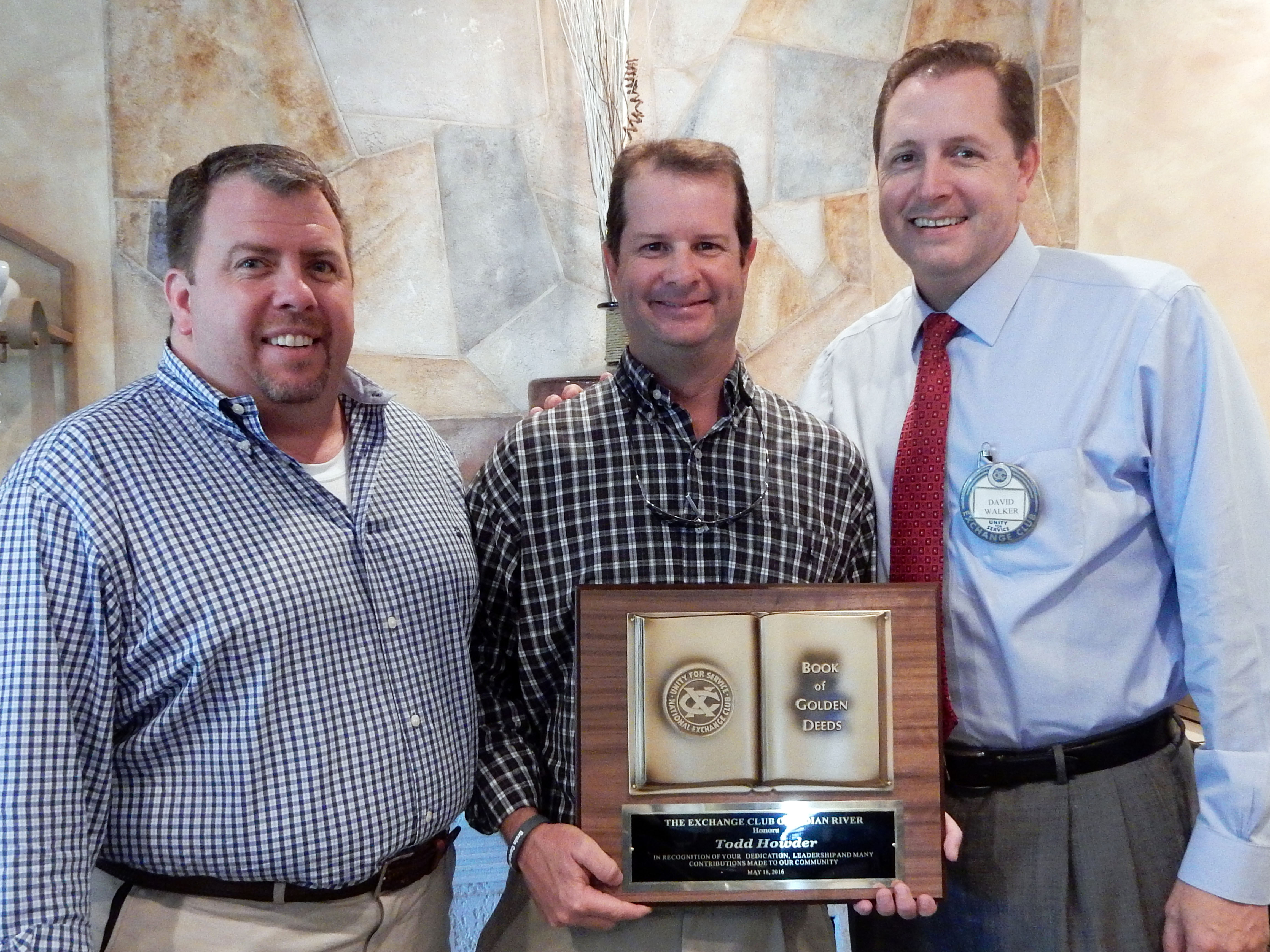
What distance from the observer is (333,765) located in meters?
1.25

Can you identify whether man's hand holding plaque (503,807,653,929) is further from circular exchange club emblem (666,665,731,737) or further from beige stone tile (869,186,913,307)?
beige stone tile (869,186,913,307)

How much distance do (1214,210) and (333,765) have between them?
8.56 feet

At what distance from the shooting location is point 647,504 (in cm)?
139

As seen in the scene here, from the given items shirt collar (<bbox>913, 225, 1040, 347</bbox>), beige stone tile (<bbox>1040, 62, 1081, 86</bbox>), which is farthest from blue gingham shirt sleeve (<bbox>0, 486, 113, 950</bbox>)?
beige stone tile (<bbox>1040, 62, 1081, 86</bbox>)

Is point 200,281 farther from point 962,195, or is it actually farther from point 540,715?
point 962,195

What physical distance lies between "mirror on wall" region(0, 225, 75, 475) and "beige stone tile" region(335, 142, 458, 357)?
66 cm

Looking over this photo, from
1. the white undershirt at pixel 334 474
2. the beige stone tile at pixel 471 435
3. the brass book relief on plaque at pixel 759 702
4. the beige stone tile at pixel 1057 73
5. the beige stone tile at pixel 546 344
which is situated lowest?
the brass book relief on plaque at pixel 759 702

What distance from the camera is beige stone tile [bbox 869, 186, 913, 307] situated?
9.57ft

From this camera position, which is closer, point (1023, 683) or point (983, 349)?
point (1023, 683)

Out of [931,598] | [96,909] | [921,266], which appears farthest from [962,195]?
[96,909]

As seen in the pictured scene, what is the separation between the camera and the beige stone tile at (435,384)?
264 centimetres

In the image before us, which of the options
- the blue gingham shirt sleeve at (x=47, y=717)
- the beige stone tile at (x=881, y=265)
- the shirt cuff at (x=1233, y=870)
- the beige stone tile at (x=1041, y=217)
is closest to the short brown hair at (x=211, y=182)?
the blue gingham shirt sleeve at (x=47, y=717)

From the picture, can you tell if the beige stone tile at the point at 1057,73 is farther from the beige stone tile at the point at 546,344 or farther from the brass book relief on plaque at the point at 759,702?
the brass book relief on plaque at the point at 759,702

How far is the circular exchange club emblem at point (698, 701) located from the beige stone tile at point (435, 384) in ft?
5.16
